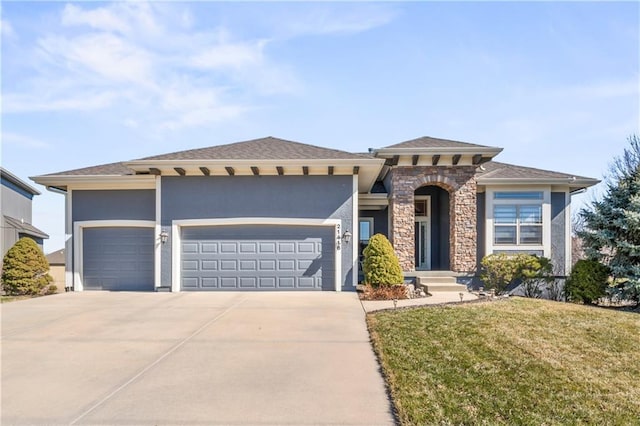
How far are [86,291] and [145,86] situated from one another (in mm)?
6847

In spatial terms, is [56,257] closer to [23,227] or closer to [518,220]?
[23,227]

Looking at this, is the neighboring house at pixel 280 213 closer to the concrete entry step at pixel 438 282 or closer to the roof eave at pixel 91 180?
the roof eave at pixel 91 180

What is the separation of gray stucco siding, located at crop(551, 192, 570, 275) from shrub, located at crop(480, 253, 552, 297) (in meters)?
1.89

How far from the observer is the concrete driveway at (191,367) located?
3.74 meters

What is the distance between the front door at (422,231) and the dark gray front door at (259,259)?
4.54 metres

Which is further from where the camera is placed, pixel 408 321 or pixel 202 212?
pixel 202 212

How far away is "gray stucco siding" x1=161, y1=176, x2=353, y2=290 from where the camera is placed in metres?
11.9

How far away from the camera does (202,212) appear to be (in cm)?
1201

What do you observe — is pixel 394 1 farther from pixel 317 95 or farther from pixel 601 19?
pixel 601 19

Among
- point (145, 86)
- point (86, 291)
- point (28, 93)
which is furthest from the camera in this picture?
point (86, 291)

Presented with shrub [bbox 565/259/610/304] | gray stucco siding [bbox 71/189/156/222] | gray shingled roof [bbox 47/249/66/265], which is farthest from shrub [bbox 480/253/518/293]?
gray shingled roof [bbox 47/249/66/265]

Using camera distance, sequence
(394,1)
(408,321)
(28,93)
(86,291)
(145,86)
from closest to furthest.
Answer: (408,321)
(394,1)
(28,93)
(145,86)
(86,291)

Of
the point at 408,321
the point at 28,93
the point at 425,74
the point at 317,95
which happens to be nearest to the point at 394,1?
the point at 425,74

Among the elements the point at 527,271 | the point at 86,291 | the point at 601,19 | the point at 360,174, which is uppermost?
the point at 601,19
